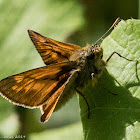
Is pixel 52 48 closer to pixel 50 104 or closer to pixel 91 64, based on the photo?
pixel 91 64

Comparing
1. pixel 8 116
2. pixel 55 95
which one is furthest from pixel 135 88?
pixel 8 116

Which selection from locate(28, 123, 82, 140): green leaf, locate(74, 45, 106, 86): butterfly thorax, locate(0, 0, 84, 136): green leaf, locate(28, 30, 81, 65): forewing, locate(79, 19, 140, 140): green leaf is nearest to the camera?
locate(79, 19, 140, 140): green leaf

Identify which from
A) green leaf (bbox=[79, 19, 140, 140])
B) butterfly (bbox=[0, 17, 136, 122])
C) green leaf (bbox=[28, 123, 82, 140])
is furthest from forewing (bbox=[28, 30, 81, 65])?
green leaf (bbox=[28, 123, 82, 140])

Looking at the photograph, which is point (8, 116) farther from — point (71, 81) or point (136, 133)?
point (136, 133)

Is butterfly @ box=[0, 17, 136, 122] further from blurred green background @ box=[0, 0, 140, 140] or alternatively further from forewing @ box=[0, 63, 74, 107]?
blurred green background @ box=[0, 0, 140, 140]

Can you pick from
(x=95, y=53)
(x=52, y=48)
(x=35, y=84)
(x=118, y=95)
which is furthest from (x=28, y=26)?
(x=118, y=95)

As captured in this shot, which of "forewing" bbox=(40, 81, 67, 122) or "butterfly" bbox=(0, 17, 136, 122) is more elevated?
"butterfly" bbox=(0, 17, 136, 122)

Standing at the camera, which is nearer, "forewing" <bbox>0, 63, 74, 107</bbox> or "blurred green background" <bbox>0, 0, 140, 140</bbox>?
"forewing" <bbox>0, 63, 74, 107</bbox>
